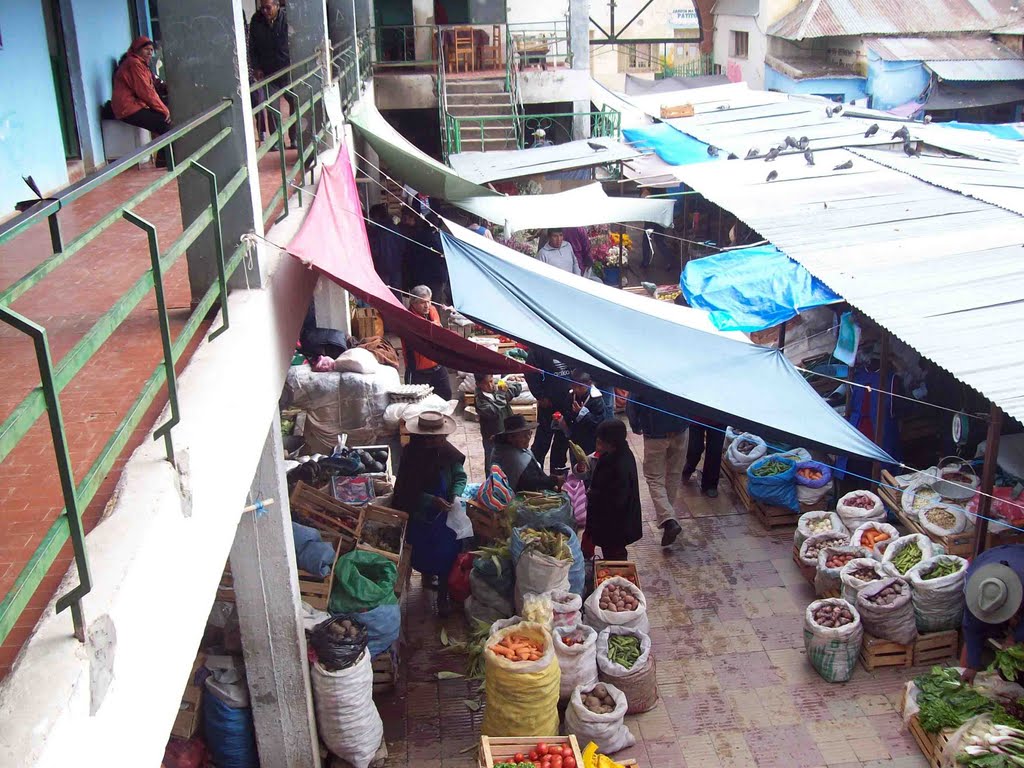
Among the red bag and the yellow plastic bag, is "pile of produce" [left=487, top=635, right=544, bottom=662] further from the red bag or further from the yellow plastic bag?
the red bag

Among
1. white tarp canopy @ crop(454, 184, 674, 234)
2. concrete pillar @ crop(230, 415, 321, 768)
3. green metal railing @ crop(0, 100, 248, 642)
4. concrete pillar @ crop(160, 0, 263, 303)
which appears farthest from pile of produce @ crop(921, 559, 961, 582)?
white tarp canopy @ crop(454, 184, 674, 234)

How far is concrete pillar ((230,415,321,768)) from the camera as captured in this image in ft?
18.3

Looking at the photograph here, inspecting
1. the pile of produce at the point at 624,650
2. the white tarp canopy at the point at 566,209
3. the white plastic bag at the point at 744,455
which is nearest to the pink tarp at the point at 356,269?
the pile of produce at the point at 624,650

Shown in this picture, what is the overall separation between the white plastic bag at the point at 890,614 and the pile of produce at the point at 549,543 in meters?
2.26

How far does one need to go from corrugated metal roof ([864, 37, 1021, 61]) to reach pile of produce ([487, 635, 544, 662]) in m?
22.7

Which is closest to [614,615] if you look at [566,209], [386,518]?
[386,518]

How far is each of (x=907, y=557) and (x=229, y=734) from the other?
5184mm

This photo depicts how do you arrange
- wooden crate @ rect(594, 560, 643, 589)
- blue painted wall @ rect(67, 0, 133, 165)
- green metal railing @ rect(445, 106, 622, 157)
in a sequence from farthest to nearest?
green metal railing @ rect(445, 106, 622, 157), blue painted wall @ rect(67, 0, 133, 165), wooden crate @ rect(594, 560, 643, 589)

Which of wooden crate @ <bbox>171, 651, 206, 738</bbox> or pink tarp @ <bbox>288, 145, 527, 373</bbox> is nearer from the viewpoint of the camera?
pink tarp @ <bbox>288, 145, 527, 373</bbox>

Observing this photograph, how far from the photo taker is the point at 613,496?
7836 millimetres

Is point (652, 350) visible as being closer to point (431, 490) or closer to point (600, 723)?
point (431, 490)

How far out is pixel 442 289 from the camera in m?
12.8

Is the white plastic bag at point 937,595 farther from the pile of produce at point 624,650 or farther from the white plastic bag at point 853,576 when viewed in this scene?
the pile of produce at point 624,650

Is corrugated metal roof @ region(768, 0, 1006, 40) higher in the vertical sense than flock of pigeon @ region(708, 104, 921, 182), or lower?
higher
